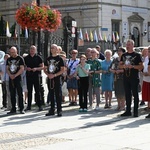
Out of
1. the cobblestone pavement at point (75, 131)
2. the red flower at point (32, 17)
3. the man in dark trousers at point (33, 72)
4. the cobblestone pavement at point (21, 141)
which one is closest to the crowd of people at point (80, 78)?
the man in dark trousers at point (33, 72)

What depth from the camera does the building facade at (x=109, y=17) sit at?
47438mm

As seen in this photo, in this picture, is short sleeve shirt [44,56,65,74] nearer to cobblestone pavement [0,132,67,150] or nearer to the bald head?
the bald head

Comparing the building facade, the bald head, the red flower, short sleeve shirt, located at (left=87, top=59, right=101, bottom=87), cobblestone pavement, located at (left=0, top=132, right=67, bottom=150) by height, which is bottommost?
cobblestone pavement, located at (left=0, top=132, right=67, bottom=150)

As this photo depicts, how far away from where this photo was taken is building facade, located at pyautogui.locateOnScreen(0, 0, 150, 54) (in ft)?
156

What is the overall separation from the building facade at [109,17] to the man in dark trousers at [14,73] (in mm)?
29190

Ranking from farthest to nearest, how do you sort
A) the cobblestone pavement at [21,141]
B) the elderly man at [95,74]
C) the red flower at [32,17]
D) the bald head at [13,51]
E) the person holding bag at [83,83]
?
the red flower at [32,17], the elderly man at [95,74], the person holding bag at [83,83], the bald head at [13,51], the cobblestone pavement at [21,141]

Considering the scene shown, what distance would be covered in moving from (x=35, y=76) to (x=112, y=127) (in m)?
4.31

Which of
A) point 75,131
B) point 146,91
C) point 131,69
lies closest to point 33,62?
point 131,69

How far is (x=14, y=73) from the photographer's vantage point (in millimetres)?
14688

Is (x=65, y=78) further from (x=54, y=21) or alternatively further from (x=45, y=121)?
(x=45, y=121)

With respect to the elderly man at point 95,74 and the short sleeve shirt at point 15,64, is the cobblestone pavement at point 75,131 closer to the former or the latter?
the elderly man at point 95,74

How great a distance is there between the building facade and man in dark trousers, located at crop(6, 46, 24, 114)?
29190mm

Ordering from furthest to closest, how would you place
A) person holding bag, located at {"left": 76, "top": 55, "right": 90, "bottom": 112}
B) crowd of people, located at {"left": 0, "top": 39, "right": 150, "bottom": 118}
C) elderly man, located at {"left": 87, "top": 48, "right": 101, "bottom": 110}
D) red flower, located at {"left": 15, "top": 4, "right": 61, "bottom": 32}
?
red flower, located at {"left": 15, "top": 4, "right": 61, "bottom": 32} < elderly man, located at {"left": 87, "top": 48, "right": 101, "bottom": 110} < person holding bag, located at {"left": 76, "top": 55, "right": 90, "bottom": 112} < crowd of people, located at {"left": 0, "top": 39, "right": 150, "bottom": 118}

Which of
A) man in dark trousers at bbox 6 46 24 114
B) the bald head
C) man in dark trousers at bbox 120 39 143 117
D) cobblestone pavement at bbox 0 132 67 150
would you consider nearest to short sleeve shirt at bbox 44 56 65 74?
man in dark trousers at bbox 6 46 24 114
